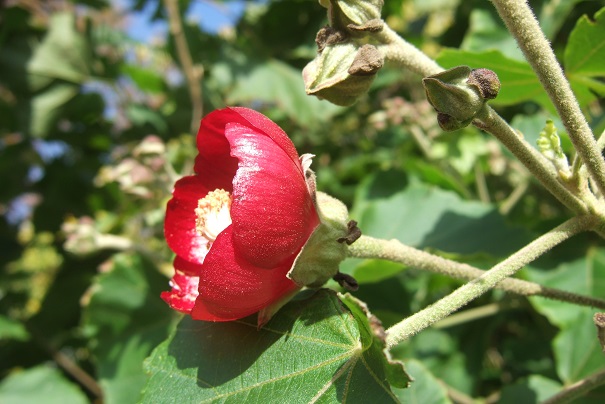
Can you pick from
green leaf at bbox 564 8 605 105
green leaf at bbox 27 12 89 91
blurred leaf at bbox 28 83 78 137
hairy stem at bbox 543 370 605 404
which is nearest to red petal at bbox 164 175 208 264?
hairy stem at bbox 543 370 605 404

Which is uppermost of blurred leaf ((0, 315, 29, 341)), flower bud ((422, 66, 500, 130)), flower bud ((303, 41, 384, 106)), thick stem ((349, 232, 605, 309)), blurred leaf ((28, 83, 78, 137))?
flower bud ((422, 66, 500, 130))

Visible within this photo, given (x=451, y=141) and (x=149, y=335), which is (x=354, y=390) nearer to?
(x=149, y=335)

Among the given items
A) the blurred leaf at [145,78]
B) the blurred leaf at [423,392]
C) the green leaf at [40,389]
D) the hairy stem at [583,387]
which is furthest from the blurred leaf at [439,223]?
the blurred leaf at [145,78]

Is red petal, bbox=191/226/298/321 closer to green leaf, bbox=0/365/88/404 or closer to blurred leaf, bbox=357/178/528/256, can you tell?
blurred leaf, bbox=357/178/528/256

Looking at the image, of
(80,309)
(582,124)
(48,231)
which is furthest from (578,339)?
(48,231)

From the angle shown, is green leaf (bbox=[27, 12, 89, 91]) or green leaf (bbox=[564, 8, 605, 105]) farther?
green leaf (bbox=[27, 12, 89, 91])

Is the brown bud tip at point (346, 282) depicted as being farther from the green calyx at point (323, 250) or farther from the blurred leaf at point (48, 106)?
the blurred leaf at point (48, 106)

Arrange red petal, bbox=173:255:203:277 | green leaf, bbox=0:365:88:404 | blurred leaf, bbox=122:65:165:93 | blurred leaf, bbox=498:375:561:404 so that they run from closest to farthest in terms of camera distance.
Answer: red petal, bbox=173:255:203:277
blurred leaf, bbox=498:375:561:404
green leaf, bbox=0:365:88:404
blurred leaf, bbox=122:65:165:93
